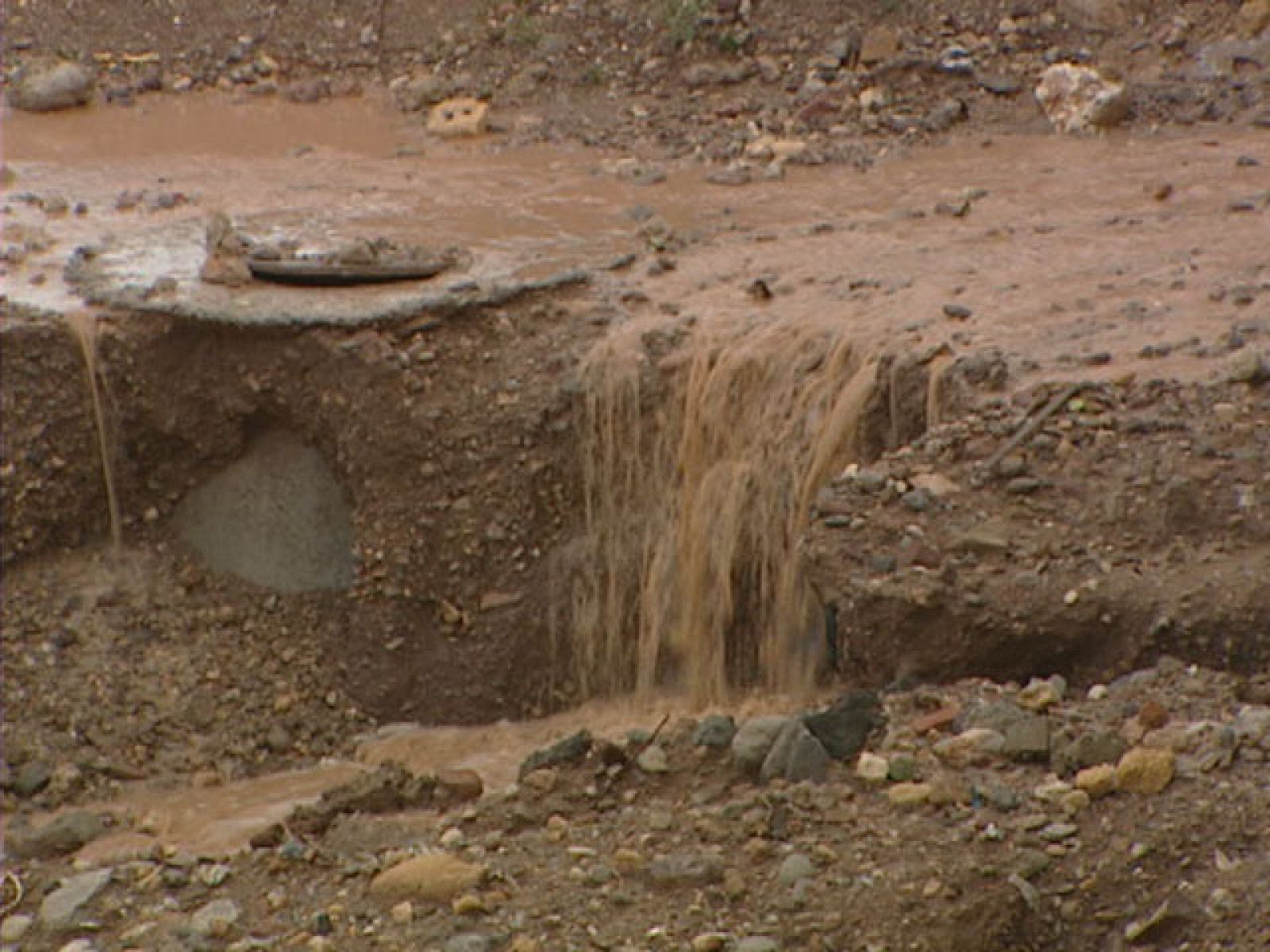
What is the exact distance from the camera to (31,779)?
27.1ft

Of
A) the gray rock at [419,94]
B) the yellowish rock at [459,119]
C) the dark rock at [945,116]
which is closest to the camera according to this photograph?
the dark rock at [945,116]

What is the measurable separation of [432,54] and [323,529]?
3.75 m

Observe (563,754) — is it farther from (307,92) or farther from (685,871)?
(307,92)

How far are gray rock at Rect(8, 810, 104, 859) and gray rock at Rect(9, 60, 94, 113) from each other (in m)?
4.94

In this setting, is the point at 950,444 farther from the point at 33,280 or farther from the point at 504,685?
the point at 33,280

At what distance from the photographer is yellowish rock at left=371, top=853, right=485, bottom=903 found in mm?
5590

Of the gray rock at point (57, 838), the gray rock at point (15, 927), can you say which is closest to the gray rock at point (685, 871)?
the gray rock at point (15, 927)

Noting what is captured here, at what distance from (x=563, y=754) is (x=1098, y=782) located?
1374 millimetres

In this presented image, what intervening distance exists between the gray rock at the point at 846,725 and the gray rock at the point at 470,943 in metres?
0.97

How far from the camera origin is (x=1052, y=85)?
1061cm

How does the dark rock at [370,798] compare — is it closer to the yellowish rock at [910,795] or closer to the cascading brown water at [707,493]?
the yellowish rock at [910,795]

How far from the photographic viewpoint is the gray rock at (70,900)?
19.3ft

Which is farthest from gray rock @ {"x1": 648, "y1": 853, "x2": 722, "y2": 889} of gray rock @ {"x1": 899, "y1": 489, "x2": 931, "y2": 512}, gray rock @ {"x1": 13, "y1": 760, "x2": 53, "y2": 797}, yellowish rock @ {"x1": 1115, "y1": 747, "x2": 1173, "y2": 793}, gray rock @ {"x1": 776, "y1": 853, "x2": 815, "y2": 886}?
gray rock @ {"x1": 13, "y1": 760, "x2": 53, "y2": 797}

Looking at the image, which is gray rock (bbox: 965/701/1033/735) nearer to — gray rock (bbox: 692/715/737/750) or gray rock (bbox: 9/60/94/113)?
gray rock (bbox: 692/715/737/750)
